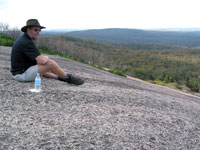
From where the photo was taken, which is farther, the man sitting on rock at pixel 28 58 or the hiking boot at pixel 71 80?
the hiking boot at pixel 71 80

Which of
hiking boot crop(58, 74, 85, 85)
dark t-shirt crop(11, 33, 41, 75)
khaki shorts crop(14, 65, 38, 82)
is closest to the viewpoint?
dark t-shirt crop(11, 33, 41, 75)

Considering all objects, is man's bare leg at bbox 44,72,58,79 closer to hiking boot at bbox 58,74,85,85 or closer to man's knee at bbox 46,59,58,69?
hiking boot at bbox 58,74,85,85

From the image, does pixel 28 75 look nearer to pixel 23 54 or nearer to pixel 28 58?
pixel 28 58

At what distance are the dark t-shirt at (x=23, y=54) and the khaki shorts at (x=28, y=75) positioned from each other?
0.09 m

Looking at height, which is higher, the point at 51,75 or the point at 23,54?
the point at 23,54

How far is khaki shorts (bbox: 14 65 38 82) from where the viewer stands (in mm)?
5593

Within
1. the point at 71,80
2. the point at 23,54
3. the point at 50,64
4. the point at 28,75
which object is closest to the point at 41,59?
the point at 50,64

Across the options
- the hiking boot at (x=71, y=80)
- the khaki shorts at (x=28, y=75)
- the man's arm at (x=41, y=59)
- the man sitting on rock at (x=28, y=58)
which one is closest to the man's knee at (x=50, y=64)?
the man sitting on rock at (x=28, y=58)

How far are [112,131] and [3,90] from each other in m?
2.82

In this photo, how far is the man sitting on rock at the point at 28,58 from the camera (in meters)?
5.29

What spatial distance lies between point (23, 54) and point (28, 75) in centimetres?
57

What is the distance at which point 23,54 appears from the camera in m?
5.46

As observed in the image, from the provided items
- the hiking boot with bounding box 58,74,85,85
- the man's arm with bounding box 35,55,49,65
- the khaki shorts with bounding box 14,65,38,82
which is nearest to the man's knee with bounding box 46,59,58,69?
the man's arm with bounding box 35,55,49,65

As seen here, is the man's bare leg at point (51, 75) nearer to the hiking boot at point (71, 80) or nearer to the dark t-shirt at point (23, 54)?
the hiking boot at point (71, 80)
